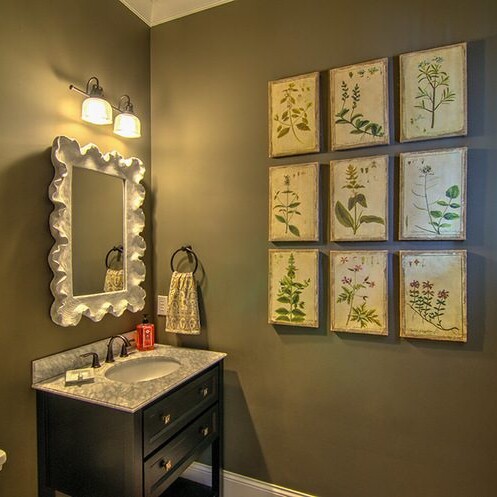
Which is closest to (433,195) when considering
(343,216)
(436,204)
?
(436,204)

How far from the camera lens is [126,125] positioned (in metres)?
1.77

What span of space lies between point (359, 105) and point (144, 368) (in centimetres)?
169

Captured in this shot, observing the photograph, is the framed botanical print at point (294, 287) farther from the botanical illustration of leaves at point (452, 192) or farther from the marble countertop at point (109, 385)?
the botanical illustration of leaves at point (452, 192)

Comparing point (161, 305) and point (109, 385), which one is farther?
point (161, 305)

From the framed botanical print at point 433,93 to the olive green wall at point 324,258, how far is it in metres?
0.05

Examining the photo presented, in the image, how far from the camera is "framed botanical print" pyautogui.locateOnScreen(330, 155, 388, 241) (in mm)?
1558

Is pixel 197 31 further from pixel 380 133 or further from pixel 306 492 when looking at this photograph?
pixel 306 492

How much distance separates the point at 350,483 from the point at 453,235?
1.28 m

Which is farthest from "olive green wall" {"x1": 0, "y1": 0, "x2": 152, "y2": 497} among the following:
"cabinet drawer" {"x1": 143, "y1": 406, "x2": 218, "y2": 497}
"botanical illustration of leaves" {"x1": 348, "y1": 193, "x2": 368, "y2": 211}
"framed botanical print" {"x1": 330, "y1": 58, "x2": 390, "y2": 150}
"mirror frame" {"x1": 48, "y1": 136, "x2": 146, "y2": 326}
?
"botanical illustration of leaves" {"x1": 348, "y1": 193, "x2": 368, "y2": 211}

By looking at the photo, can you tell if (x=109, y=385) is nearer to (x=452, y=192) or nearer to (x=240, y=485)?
(x=240, y=485)

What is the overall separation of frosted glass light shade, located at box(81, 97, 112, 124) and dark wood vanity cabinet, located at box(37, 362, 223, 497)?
124cm

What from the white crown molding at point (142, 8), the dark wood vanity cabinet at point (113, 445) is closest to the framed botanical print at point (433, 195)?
the dark wood vanity cabinet at point (113, 445)

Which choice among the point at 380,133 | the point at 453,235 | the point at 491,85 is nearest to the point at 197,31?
the point at 380,133

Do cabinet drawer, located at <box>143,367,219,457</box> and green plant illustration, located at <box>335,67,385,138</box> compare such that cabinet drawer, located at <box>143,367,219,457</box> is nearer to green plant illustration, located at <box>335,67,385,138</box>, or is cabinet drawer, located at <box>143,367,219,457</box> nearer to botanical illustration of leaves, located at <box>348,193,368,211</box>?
botanical illustration of leaves, located at <box>348,193,368,211</box>
